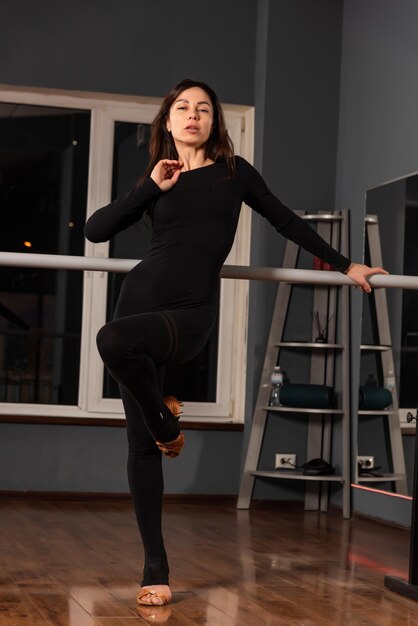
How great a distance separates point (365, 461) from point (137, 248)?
1.77m

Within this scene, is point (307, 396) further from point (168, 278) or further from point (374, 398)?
point (168, 278)

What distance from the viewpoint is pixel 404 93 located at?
16.5ft

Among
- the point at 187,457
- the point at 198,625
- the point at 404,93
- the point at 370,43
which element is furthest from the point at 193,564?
the point at 370,43

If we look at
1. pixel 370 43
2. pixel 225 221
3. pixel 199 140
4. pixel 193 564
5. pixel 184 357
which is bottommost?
pixel 193 564

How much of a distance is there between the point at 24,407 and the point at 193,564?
233cm

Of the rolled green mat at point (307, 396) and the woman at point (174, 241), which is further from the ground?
the woman at point (174, 241)

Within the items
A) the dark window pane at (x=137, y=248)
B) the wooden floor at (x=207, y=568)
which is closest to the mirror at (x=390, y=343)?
the wooden floor at (x=207, y=568)

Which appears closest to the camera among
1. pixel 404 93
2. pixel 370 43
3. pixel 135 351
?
pixel 135 351

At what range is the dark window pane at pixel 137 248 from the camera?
19.0 ft

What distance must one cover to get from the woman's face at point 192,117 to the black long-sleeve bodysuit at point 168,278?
9 cm

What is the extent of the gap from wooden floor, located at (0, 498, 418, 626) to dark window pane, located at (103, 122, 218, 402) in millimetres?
847

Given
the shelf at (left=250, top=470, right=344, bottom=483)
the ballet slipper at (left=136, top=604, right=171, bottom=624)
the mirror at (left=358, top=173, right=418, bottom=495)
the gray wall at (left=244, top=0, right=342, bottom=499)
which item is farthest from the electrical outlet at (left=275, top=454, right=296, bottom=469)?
the ballet slipper at (left=136, top=604, right=171, bottom=624)

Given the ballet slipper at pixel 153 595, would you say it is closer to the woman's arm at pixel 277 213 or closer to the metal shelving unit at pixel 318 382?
the woman's arm at pixel 277 213

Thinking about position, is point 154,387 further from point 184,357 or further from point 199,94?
point 199,94
